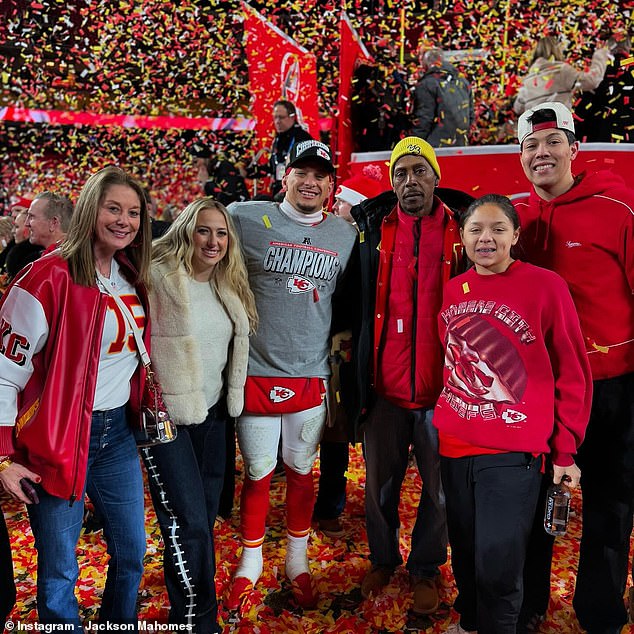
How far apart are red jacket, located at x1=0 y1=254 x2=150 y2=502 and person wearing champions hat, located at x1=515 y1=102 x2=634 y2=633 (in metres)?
2.09

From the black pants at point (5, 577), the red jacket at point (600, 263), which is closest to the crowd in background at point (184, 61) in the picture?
the red jacket at point (600, 263)

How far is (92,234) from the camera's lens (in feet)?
7.64

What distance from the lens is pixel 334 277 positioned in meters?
3.24

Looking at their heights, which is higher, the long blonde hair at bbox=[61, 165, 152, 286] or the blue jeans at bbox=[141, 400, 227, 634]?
the long blonde hair at bbox=[61, 165, 152, 286]

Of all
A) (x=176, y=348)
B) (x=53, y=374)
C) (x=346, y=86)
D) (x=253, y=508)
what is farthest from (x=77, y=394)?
(x=346, y=86)

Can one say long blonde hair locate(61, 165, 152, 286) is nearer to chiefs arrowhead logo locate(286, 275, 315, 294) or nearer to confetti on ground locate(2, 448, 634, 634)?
chiefs arrowhead logo locate(286, 275, 315, 294)

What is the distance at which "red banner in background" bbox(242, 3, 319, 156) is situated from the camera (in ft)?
21.3

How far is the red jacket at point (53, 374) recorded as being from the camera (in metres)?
2.11

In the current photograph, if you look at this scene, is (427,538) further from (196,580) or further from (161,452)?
(161,452)

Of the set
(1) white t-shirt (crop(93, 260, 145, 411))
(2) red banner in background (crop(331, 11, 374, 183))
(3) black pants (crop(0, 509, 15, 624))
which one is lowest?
(3) black pants (crop(0, 509, 15, 624))

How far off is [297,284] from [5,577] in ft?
6.64

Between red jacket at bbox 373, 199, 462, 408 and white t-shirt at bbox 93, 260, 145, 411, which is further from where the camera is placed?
red jacket at bbox 373, 199, 462, 408

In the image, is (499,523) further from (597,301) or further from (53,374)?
(53,374)

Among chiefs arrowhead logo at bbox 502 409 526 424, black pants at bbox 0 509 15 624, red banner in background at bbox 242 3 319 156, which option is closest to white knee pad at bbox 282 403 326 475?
chiefs arrowhead logo at bbox 502 409 526 424
